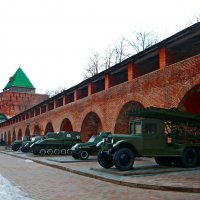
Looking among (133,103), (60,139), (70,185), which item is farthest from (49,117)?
(70,185)

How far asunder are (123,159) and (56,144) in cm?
1429

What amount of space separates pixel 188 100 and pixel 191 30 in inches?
138

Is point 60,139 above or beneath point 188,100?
beneath

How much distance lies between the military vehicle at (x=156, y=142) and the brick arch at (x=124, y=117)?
6.75 meters

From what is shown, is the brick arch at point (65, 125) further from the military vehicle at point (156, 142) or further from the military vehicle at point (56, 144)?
the military vehicle at point (156, 142)

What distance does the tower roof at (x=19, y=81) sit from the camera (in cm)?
10188

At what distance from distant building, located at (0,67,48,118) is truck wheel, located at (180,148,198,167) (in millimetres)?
87965

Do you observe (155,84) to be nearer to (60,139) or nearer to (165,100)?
(165,100)

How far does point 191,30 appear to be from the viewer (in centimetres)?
1538

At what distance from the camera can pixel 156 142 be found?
13297mm

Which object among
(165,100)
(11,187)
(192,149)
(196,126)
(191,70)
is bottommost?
(11,187)

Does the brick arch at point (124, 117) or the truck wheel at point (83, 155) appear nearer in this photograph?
the truck wheel at point (83, 155)

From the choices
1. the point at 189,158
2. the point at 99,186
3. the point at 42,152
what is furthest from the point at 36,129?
the point at 99,186

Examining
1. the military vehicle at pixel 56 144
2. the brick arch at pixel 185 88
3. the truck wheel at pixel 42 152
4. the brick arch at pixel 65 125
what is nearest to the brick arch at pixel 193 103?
the brick arch at pixel 185 88
